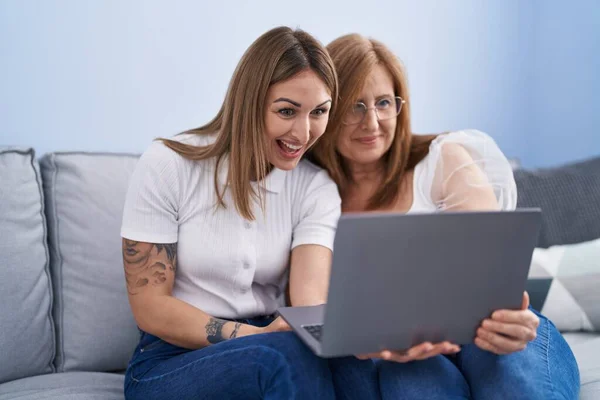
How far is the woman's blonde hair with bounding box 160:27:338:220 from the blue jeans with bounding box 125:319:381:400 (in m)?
0.34

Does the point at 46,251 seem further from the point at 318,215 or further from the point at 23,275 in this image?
the point at 318,215

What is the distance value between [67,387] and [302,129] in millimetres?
684

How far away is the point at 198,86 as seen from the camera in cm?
201

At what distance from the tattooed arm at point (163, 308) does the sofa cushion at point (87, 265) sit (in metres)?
0.27

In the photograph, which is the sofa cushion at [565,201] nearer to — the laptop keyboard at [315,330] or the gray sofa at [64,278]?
the gray sofa at [64,278]

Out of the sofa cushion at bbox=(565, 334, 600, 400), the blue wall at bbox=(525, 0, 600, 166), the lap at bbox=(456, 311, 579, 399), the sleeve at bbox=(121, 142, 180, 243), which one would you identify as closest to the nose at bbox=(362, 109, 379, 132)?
the sleeve at bbox=(121, 142, 180, 243)

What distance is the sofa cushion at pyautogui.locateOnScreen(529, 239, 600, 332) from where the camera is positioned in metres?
1.81

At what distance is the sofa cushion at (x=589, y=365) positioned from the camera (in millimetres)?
1358

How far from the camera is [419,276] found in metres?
1.03

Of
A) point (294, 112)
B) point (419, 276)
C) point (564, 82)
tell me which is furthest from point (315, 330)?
point (564, 82)

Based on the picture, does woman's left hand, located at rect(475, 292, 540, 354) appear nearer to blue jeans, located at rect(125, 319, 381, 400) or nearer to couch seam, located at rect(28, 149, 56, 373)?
blue jeans, located at rect(125, 319, 381, 400)

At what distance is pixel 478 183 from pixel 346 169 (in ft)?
1.06

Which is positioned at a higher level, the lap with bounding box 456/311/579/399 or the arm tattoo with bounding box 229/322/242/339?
the lap with bounding box 456/311/579/399

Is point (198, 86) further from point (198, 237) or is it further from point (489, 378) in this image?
point (489, 378)
